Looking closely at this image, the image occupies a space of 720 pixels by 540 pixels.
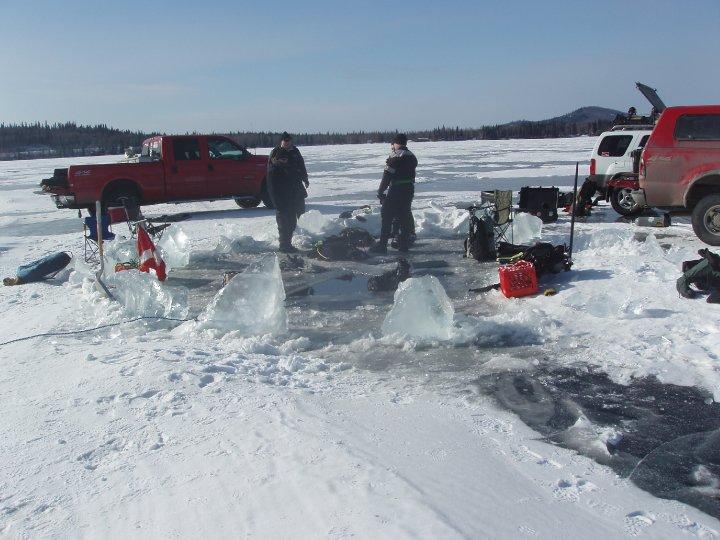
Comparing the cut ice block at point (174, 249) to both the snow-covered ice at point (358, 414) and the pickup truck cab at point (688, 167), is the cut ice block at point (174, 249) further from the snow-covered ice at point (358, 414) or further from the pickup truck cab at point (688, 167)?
the pickup truck cab at point (688, 167)

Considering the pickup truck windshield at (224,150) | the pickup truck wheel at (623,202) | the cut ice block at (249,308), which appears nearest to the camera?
the cut ice block at (249,308)

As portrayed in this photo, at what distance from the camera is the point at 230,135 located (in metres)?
76.3

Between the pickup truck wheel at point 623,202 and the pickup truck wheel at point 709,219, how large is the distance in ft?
9.97

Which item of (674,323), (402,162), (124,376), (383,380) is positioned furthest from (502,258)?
(124,376)

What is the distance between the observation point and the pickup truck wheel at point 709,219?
8.61 m

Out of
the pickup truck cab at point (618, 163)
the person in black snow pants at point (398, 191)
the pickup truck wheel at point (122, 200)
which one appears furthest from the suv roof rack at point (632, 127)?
the pickup truck wheel at point (122, 200)

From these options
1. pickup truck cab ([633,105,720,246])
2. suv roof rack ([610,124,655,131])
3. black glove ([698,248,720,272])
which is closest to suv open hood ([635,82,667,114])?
suv roof rack ([610,124,655,131])

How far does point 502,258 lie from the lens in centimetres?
781

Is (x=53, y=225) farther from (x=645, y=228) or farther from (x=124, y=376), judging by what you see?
(x=645, y=228)

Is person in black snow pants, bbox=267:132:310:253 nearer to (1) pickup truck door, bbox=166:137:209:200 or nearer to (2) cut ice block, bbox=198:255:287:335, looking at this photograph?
(2) cut ice block, bbox=198:255:287:335

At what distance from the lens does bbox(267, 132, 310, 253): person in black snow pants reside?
938 centimetres

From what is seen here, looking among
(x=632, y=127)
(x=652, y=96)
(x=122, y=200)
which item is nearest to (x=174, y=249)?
(x=122, y=200)

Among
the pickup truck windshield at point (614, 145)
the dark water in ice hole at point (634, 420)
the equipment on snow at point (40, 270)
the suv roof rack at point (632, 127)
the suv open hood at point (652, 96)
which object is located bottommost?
the dark water in ice hole at point (634, 420)

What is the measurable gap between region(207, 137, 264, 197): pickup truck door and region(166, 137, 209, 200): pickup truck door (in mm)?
175
